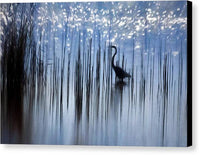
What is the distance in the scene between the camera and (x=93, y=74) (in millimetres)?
3209

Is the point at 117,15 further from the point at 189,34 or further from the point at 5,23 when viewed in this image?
the point at 5,23

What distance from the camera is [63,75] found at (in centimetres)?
323

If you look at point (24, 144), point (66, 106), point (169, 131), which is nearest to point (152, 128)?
point (169, 131)

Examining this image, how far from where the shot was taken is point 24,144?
3256mm

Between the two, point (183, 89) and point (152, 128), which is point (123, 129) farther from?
point (183, 89)

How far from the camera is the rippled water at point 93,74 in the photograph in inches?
124

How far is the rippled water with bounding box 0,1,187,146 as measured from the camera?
315 centimetres

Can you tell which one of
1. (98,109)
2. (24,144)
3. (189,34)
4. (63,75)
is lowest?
(24,144)

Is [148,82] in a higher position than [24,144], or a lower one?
higher

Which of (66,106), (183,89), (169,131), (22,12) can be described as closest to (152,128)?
(169,131)

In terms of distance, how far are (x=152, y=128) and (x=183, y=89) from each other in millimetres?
310

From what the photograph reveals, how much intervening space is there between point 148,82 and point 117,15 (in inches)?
18.5

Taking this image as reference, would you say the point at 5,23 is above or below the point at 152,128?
above

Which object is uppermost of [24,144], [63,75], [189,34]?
[189,34]
